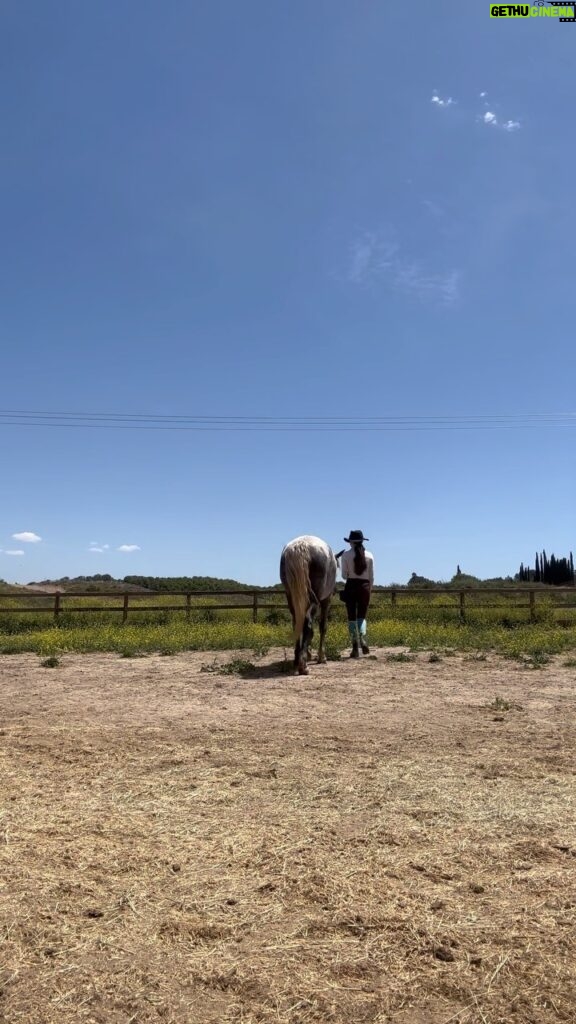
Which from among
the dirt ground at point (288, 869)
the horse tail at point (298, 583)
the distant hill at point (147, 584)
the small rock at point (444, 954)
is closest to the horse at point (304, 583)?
the horse tail at point (298, 583)

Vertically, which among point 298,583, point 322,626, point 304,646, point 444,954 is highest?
point 298,583

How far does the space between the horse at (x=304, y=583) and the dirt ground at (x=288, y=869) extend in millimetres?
2726

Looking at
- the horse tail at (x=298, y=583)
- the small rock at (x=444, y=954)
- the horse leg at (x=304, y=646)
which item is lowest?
the small rock at (x=444, y=954)

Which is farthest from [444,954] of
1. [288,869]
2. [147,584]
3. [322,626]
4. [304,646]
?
[147,584]

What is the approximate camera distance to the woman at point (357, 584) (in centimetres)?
1030

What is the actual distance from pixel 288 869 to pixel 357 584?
763 cm

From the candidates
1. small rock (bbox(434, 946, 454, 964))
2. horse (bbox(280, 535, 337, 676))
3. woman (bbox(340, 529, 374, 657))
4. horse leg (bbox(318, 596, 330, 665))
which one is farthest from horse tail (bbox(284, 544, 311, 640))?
small rock (bbox(434, 946, 454, 964))

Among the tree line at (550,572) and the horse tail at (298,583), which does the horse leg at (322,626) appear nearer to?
the horse tail at (298,583)

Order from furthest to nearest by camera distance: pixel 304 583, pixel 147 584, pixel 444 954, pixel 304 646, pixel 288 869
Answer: pixel 147 584
pixel 304 583
pixel 304 646
pixel 288 869
pixel 444 954

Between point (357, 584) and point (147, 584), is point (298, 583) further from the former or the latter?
point (147, 584)

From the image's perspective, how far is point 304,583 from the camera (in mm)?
8750

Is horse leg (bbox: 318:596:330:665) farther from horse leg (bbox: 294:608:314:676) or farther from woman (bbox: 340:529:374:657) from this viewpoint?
horse leg (bbox: 294:608:314:676)

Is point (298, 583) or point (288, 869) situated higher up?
point (298, 583)

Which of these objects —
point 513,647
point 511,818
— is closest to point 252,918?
point 511,818
